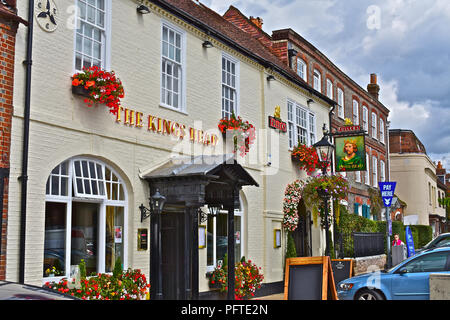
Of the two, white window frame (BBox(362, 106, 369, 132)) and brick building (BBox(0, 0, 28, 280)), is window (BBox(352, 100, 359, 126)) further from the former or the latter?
brick building (BBox(0, 0, 28, 280))

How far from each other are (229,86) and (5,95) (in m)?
7.68

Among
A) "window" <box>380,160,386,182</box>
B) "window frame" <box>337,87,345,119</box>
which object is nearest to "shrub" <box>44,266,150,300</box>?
"window frame" <box>337,87,345,119</box>

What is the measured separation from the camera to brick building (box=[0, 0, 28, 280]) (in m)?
8.63

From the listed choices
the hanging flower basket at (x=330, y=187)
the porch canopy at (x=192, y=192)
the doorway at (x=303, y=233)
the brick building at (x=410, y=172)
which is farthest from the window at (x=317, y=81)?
the brick building at (x=410, y=172)

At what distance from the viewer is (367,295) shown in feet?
40.8

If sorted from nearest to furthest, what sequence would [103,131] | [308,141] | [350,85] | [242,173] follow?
[103,131] → [242,173] → [308,141] → [350,85]

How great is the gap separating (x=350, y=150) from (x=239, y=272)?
28.1ft

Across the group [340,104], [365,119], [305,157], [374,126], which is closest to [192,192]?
[305,157]

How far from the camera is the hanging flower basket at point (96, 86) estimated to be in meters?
10.1

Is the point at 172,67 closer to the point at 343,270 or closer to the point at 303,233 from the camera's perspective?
the point at 343,270

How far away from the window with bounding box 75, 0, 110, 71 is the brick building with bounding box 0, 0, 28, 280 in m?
1.54

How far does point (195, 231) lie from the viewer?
37.3 ft

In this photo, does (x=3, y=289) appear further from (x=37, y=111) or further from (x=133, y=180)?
(x=133, y=180)
